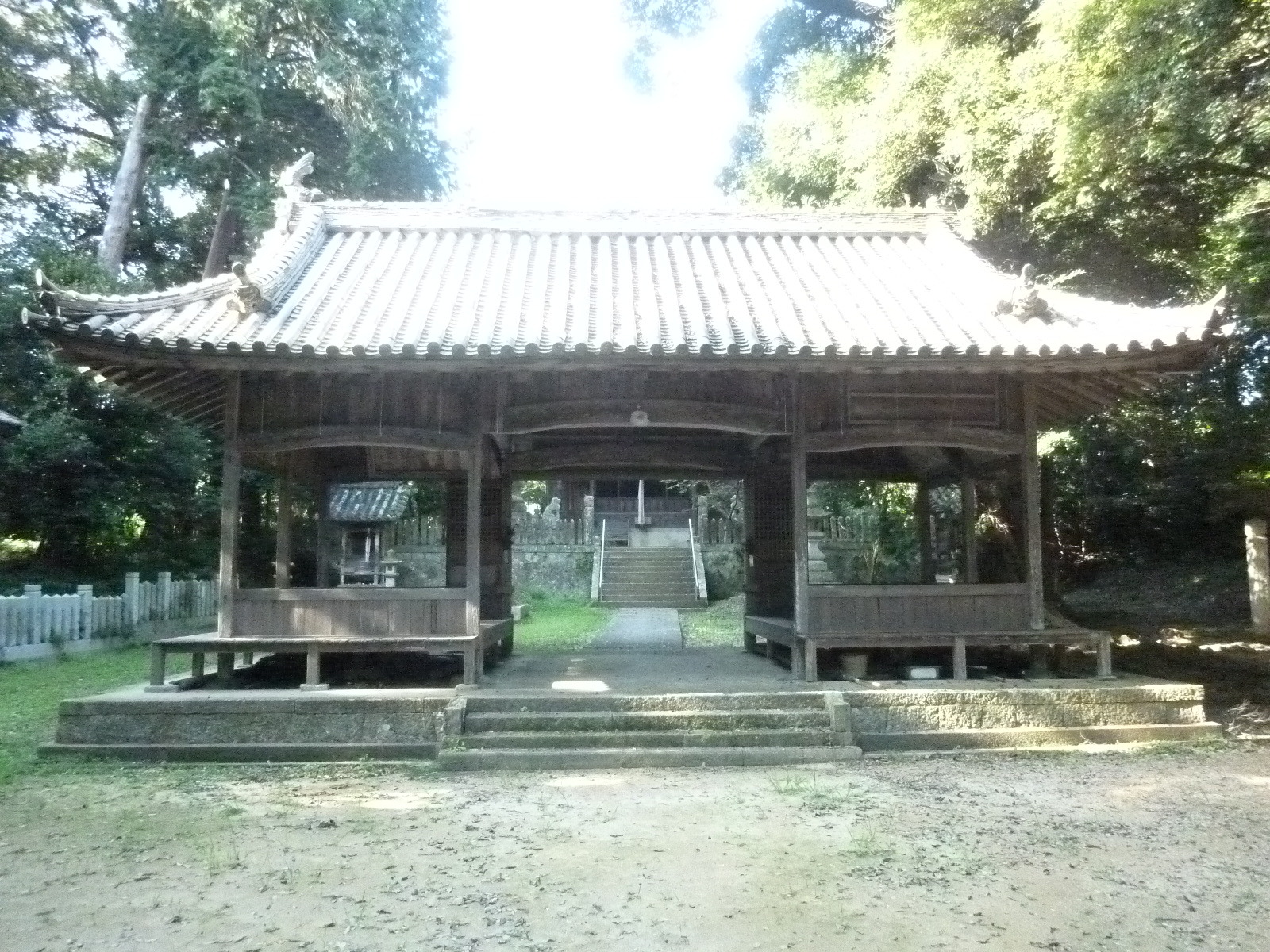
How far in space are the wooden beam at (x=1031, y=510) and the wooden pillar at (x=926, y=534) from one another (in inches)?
111

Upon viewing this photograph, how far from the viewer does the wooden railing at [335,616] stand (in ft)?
28.6

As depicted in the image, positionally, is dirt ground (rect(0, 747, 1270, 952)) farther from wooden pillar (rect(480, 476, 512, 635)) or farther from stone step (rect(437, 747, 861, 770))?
wooden pillar (rect(480, 476, 512, 635))

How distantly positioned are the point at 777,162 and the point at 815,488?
36.2ft

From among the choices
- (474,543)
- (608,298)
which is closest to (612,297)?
(608,298)

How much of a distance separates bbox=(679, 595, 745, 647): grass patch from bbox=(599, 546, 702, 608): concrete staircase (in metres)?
1.29

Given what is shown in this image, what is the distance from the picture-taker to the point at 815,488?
26047 mm

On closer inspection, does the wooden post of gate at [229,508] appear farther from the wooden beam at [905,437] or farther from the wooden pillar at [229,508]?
the wooden beam at [905,437]

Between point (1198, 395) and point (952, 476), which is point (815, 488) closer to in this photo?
point (1198, 395)

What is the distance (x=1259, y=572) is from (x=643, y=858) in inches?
495

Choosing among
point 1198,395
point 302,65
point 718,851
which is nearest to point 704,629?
point 1198,395

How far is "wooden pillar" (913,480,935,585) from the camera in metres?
12.1

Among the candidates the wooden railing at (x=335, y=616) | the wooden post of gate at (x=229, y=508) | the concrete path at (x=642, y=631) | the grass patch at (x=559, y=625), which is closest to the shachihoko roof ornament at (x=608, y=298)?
the wooden post of gate at (x=229, y=508)

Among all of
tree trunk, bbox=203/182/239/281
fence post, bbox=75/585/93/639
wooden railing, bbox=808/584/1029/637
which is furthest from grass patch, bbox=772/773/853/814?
tree trunk, bbox=203/182/239/281

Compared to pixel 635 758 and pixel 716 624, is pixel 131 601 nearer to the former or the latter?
pixel 716 624
